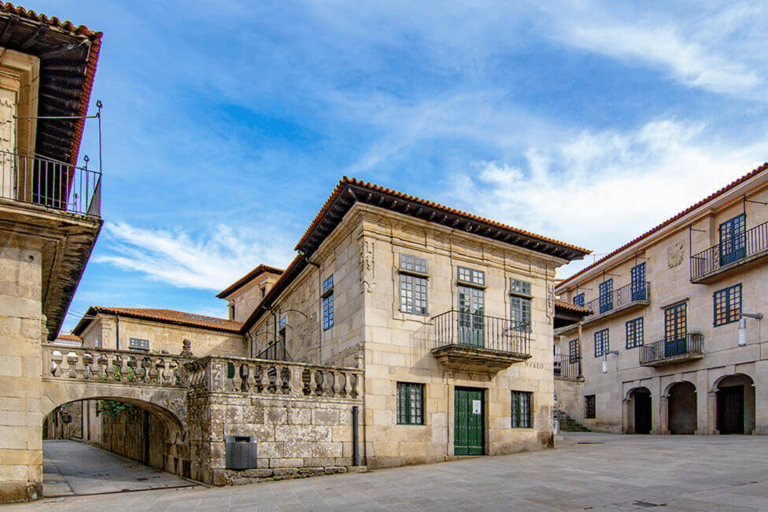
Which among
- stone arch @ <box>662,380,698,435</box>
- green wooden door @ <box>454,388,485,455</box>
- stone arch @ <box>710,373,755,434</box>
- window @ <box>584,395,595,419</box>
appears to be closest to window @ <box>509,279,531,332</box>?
green wooden door @ <box>454,388,485,455</box>

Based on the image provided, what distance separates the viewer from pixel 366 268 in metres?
14.8

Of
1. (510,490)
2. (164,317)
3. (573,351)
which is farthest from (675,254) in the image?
(164,317)

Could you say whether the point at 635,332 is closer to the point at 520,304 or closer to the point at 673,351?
the point at 673,351

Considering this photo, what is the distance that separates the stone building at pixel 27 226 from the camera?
10.1 m

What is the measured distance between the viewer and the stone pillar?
33.6 ft

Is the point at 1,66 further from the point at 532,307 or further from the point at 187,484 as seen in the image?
the point at 532,307

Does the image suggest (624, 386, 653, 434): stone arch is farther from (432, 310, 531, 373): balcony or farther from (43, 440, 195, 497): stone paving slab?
(43, 440, 195, 497): stone paving slab

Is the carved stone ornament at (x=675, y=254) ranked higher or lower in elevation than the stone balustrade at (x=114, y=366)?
higher

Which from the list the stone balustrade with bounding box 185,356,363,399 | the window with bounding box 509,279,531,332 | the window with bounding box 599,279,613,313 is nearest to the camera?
the stone balustrade with bounding box 185,356,363,399

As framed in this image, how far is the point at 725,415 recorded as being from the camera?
79.7 feet

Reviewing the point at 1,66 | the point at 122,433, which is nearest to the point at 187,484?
the point at 1,66

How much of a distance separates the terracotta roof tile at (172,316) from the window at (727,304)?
863 inches

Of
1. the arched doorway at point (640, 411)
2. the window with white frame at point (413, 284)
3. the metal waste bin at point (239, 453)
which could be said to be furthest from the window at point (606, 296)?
the metal waste bin at point (239, 453)

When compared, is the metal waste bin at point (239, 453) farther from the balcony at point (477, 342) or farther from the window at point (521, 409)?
the window at point (521, 409)
